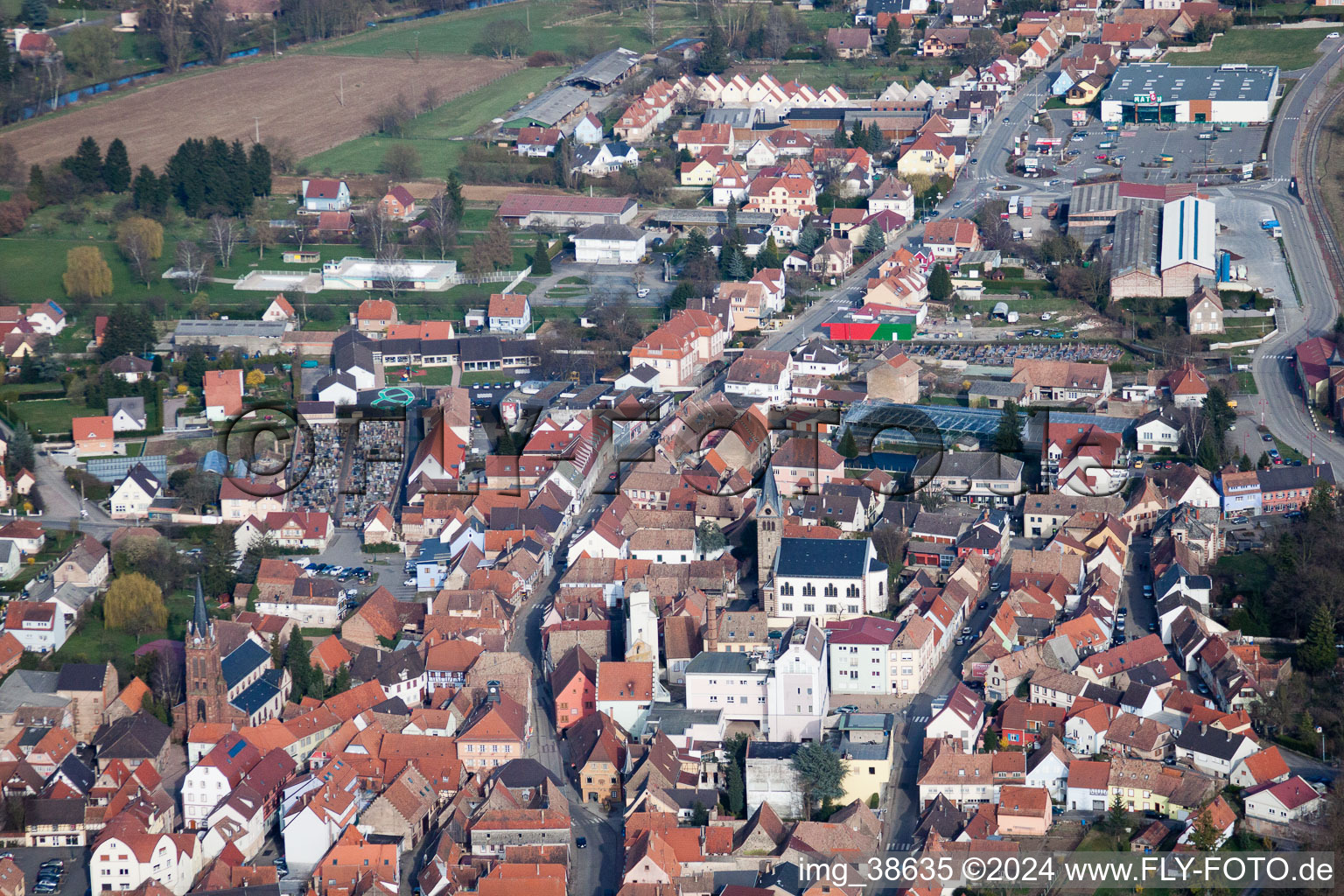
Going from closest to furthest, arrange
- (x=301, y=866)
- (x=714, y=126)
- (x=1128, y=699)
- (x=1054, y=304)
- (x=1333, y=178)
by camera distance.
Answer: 1. (x=301, y=866)
2. (x=1128, y=699)
3. (x=1054, y=304)
4. (x=1333, y=178)
5. (x=714, y=126)

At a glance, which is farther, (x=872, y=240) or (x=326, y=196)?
(x=326, y=196)

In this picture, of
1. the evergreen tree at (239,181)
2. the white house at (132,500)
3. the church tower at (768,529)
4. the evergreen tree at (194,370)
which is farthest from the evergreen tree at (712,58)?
the church tower at (768,529)

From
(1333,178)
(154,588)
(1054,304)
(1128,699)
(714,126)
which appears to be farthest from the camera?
(714,126)

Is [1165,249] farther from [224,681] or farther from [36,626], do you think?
[36,626]

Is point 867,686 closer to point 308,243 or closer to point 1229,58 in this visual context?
point 308,243

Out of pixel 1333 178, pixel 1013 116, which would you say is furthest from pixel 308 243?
pixel 1333 178

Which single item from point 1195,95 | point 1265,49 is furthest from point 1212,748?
point 1265,49

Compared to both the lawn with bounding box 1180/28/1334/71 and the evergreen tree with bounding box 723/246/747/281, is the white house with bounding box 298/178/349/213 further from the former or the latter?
the lawn with bounding box 1180/28/1334/71
